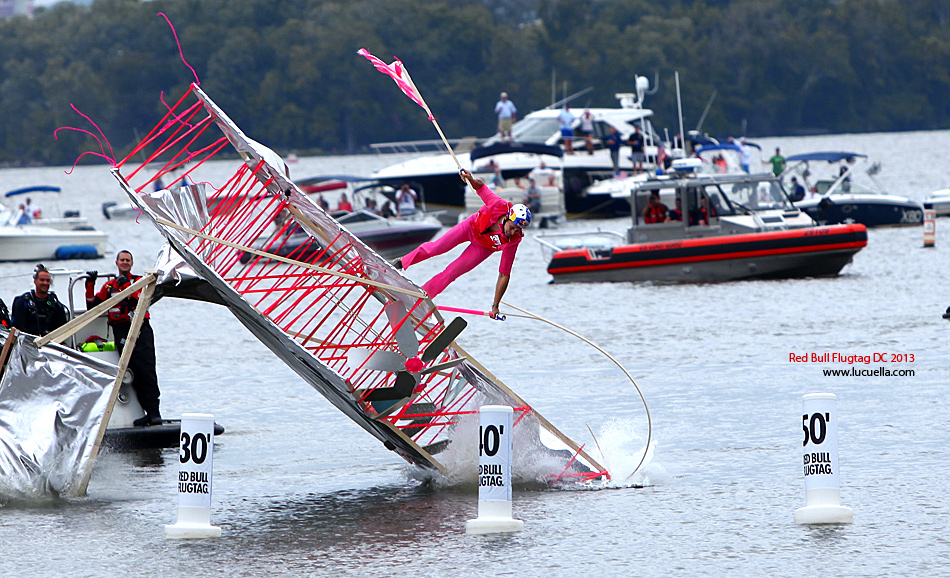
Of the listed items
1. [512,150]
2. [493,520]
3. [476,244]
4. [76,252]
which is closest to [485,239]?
[476,244]

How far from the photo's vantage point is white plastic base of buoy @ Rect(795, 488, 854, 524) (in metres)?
11.7

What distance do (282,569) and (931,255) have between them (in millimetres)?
31744

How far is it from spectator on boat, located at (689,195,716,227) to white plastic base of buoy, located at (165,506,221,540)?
2233cm

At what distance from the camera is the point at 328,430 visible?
17.9 meters

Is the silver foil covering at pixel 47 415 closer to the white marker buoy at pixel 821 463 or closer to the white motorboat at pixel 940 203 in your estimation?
the white marker buoy at pixel 821 463

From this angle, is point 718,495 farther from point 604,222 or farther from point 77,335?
point 604,222

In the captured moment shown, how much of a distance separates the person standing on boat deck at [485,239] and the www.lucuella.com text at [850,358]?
9788 millimetres

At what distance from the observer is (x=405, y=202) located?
50.1 m

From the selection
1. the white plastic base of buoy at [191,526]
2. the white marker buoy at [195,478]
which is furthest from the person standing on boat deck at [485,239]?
the white plastic base of buoy at [191,526]

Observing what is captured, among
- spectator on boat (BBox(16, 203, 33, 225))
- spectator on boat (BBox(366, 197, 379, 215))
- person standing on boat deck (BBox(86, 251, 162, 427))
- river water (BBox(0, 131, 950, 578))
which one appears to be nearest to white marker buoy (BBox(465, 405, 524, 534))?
river water (BBox(0, 131, 950, 578))

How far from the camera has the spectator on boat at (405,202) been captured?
162 feet

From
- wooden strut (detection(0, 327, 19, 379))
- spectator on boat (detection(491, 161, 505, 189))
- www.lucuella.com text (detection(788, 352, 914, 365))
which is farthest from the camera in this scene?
spectator on boat (detection(491, 161, 505, 189))

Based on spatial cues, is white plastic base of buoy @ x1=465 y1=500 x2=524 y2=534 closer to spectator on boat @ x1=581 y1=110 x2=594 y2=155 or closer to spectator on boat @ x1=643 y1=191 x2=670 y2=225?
spectator on boat @ x1=643 y1=191 x2=670 y2=225

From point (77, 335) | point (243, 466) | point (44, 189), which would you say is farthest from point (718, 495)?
point (44, 189)
